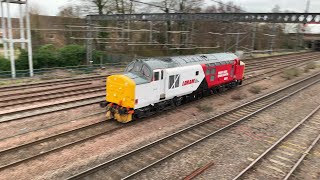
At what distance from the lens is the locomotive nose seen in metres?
13.8

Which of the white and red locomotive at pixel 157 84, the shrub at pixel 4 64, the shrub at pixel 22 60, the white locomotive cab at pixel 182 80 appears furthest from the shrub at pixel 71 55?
the white locomotive cab at pixel 182 80

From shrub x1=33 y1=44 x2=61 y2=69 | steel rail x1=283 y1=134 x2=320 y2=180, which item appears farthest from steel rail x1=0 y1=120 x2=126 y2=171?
shrub x1=33 y1=44 x2=61 y2=69

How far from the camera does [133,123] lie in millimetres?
14727

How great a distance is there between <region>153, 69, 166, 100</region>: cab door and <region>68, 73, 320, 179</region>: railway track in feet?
8.73

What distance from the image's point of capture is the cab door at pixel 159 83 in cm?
1497

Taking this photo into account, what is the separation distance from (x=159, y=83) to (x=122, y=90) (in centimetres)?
228

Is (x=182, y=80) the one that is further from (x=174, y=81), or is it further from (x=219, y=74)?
(x=219, y=74)

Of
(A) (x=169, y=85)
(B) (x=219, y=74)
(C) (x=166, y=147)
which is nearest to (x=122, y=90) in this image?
(A) (x=169, y=85)

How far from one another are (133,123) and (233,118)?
6.00 m

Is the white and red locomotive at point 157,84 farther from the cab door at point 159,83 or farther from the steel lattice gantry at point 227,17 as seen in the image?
the steel lattice gantry at point 227,17

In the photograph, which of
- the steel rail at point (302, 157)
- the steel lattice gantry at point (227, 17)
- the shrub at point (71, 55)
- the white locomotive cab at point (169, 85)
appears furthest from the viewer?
the shrub at point (71, 55)

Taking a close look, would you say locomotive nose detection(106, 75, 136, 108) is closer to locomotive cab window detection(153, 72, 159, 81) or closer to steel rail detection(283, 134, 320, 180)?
locomotive cab window detection(153, 72, 159, 81)

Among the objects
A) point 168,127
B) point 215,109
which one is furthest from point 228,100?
point 168,127

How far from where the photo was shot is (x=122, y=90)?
14102 mm
